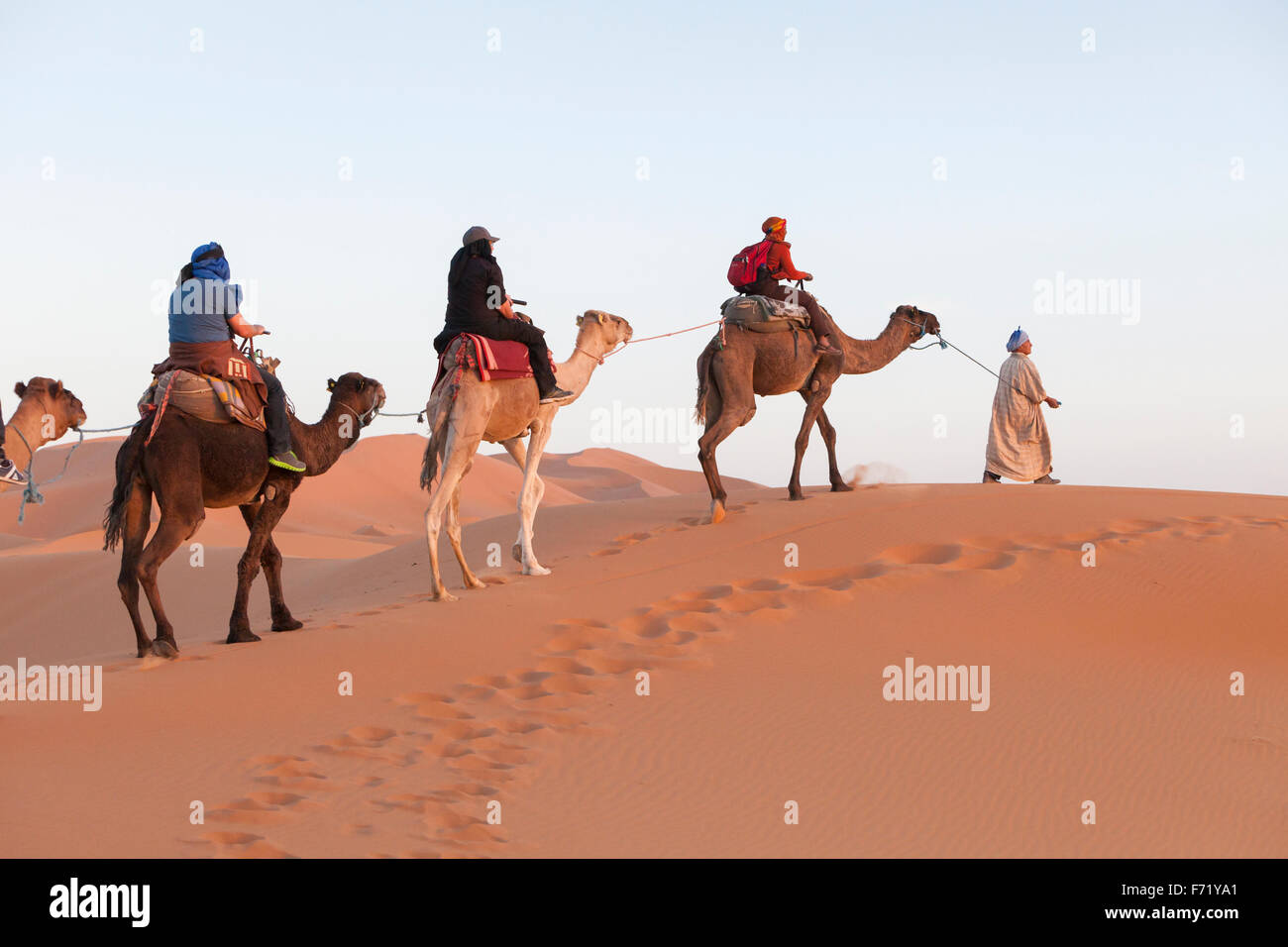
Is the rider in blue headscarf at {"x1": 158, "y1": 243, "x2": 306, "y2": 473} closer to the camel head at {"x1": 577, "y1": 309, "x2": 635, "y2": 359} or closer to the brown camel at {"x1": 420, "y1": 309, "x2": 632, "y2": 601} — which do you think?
the brown camel at {"x1": 420, "y1": 309, "x2": 632, "y2": 601}

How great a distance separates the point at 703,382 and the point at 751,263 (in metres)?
1.47

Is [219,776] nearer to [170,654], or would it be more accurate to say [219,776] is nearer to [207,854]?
[207,854]

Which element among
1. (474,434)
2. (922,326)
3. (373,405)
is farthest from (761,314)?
(373,405)

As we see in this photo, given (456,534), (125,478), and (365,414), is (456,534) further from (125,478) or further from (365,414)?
(125,478)

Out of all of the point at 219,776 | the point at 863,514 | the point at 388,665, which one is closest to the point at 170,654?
the point at 388,665

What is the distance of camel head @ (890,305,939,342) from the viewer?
15125 millimetres

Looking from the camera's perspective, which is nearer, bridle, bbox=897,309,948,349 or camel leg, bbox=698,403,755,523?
camel leg, bbox=698,403,755,523

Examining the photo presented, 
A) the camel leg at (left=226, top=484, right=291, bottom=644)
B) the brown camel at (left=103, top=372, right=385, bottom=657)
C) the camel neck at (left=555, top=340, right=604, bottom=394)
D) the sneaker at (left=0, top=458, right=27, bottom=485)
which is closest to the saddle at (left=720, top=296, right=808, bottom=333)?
the camel neck at (left=555, top=340, right=604, bottom=394)

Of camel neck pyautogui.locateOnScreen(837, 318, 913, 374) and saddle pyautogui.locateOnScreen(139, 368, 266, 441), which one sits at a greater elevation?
camel neck pyautogui.locateOnScreen(837, 318, 913, 374)

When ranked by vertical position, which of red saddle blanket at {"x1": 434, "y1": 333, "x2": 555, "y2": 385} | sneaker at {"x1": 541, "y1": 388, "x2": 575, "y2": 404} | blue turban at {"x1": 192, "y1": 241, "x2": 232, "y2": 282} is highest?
blue turban at {"x1": 192, "y1": 241, "x2": 232, "y2": 282}

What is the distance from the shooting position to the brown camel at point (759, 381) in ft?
42.7

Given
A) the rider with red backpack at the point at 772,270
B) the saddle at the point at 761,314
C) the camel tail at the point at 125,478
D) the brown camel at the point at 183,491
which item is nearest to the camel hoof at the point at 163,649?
the brown camel at the point at 183,491

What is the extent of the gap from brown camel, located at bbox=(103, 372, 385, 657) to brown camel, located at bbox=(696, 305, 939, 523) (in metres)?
4.59

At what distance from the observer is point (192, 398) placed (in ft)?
29.7
